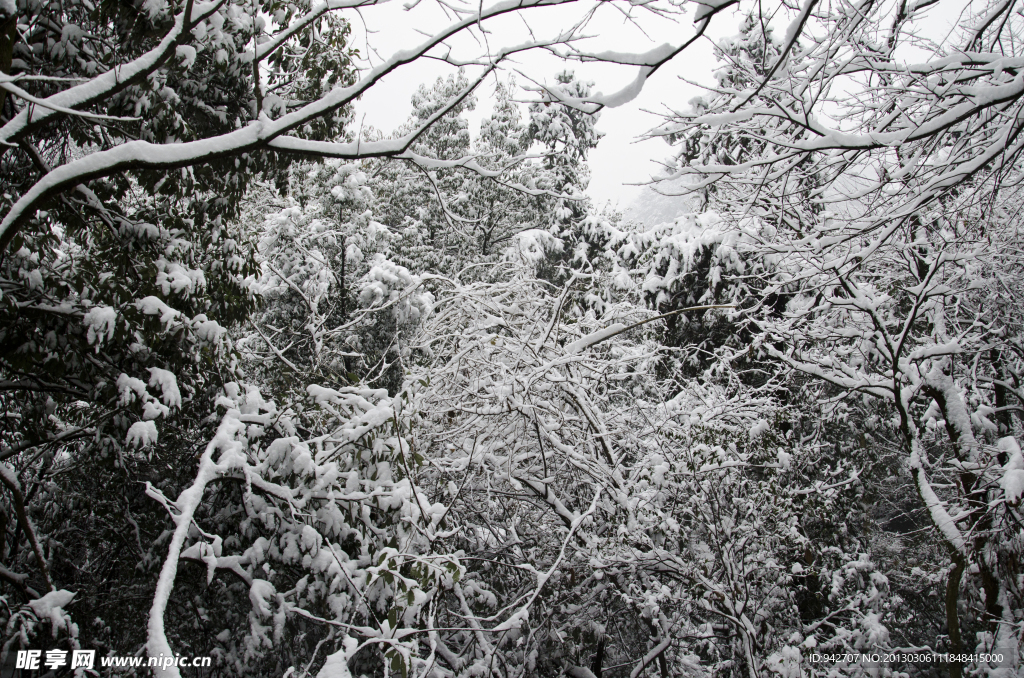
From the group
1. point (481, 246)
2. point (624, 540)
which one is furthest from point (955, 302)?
point (481, 246)

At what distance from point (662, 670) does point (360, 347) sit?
7.35m

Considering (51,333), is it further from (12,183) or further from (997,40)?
(997,40)

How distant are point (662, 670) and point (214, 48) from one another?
5.39 m

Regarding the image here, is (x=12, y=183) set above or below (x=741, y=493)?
above

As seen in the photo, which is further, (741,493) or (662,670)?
(741,493)

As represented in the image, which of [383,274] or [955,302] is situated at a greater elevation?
[383,274]

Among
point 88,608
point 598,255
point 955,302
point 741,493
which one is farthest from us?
point 598,255

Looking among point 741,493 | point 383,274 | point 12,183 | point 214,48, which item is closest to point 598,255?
point 383,274

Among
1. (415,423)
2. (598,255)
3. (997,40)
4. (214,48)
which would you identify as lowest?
(415,423)

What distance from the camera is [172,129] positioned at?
3.62 meters

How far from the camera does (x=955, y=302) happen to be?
563 cm

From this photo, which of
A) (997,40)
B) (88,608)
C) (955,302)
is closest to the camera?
(997,40)

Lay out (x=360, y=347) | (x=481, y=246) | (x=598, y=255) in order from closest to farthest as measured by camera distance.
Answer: (x=360, y=347) < (x=598, y=255) < (x=481, y=246)

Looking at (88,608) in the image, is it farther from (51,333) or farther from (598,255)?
(598,255)
